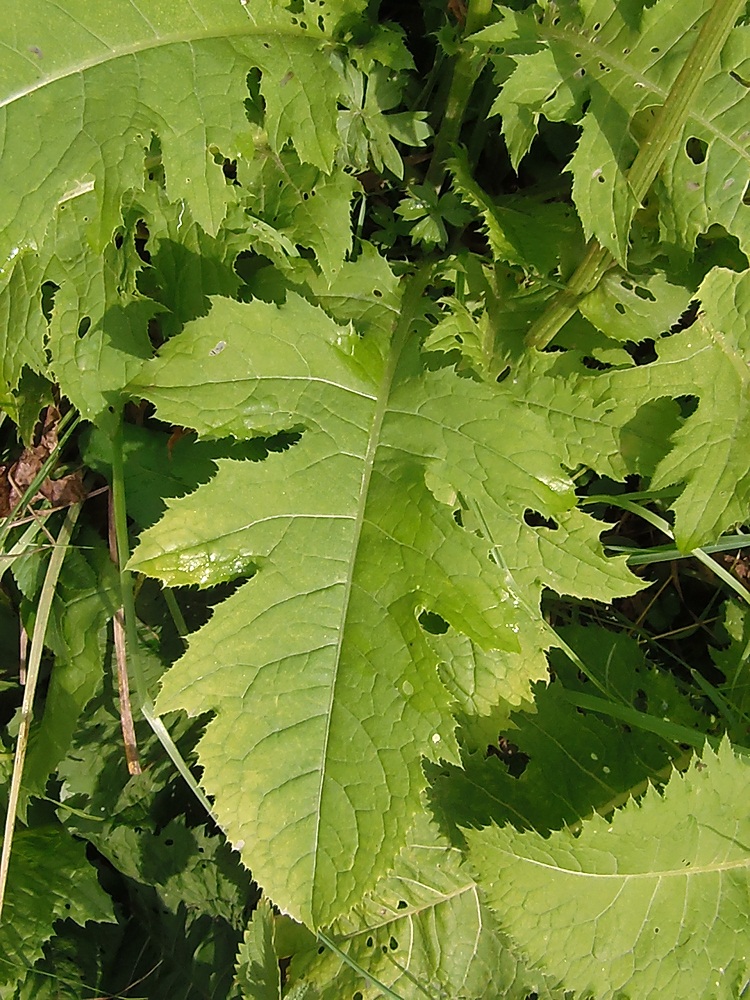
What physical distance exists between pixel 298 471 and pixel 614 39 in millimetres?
1163

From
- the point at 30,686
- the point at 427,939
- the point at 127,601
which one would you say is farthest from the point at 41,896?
the point at 427,939

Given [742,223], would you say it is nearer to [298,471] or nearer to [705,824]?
[298,471]

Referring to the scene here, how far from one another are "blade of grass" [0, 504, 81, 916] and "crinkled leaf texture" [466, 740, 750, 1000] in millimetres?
1297

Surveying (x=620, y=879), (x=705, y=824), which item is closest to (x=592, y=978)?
(x=620, y=879)

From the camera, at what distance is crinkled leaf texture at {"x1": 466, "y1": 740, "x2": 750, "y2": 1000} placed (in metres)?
1.82

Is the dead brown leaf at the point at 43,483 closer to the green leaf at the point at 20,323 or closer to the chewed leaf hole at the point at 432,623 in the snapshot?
the green leaf at the point at 20,323

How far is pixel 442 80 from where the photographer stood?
2367 mm

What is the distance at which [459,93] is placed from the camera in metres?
2.21

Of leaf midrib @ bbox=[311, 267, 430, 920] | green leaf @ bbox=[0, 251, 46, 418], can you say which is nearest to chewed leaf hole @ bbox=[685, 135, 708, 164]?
leaf midrib @ bbox=[311, 267, 430, 920]

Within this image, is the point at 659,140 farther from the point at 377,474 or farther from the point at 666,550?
the point at 666,550

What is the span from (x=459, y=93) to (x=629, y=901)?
77.8 inches

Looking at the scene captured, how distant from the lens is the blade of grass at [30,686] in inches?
93.0

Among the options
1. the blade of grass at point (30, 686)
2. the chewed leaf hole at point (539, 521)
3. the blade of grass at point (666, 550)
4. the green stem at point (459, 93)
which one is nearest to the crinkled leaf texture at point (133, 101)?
the green stem at point (459, 93)

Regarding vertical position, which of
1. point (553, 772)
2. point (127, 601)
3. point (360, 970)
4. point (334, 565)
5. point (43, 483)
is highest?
point (334, 565)
